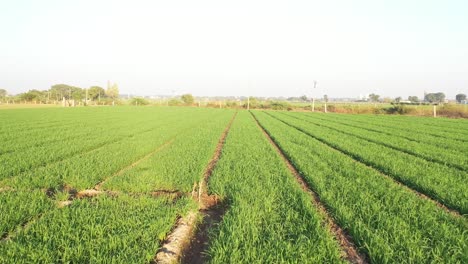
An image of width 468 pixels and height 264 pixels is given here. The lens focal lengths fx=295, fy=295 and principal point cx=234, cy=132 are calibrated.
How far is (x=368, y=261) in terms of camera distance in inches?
155

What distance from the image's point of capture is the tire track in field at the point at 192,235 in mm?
3984

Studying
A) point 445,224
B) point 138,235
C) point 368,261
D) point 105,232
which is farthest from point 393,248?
point 105,232

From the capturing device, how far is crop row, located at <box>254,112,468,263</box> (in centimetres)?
389

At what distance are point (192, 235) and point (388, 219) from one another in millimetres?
3239

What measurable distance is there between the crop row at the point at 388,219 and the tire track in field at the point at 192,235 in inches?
88.6

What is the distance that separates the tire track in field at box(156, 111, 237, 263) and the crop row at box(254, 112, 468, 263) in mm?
2251

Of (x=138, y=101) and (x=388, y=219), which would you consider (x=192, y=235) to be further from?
(x=138, y=101)

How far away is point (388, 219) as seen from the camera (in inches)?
192

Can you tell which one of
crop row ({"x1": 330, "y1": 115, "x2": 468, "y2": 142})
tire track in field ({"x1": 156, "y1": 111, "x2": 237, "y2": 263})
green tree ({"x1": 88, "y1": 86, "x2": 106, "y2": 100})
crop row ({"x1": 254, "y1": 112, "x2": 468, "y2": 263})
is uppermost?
green tree ({"x1": 88, "y1": 86, "x2": 106, "y2": 100})

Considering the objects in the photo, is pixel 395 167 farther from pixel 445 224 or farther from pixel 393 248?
pixel 393 248

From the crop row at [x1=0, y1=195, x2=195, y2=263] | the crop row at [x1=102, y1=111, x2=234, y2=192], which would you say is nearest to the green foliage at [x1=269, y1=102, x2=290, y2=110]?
the crop row at [x1=102, y1=111, x2=234, y2=192]

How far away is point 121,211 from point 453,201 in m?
6.44

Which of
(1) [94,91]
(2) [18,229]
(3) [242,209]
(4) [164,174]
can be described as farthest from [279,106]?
(1) [94,91]

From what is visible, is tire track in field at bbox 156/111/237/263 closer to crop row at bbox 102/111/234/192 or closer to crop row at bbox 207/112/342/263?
crop row at bbox 207/112/342/263
